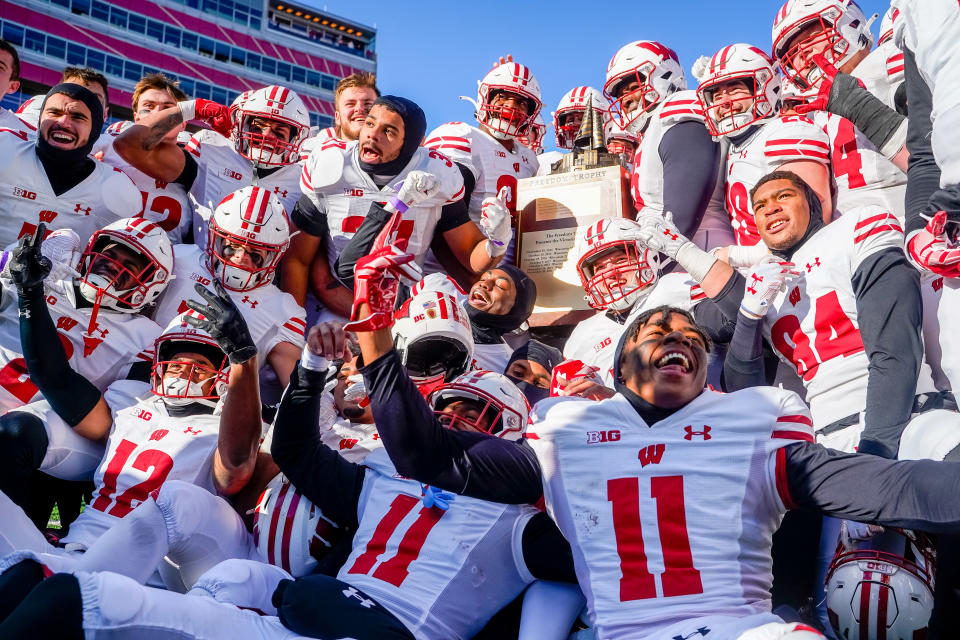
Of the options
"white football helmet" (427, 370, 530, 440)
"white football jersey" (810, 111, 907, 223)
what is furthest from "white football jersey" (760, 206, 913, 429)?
"white football helmet" (427, 370, 530, 440)

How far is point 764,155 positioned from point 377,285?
2539 mm

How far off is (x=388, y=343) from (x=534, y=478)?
0.69m

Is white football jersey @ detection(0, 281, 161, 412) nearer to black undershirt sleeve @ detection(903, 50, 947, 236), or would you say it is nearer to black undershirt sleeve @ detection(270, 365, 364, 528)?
black undershirt sleeve @ detection(270, 365, 364, 528)

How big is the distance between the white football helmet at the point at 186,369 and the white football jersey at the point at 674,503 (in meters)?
1.83

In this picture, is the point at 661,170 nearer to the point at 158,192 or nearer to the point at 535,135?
the point at 535,135

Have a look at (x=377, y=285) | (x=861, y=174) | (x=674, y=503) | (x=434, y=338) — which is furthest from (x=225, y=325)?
(x=861, y=174)

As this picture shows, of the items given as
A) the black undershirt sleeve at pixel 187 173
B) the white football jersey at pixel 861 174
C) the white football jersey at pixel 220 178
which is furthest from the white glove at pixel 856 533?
the black undershirt sleeve at pixel 187 173

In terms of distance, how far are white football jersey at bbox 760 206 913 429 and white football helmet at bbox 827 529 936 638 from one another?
85 cm

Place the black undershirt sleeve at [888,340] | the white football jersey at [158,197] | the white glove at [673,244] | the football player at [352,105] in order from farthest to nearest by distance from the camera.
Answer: the football player at [352,105] → the white football jersey at [158,197] → the white glove at [673,244] → the black undershirt sleeve at [888,340]

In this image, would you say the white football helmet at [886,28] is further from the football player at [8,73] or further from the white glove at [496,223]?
the football player at [8,73]

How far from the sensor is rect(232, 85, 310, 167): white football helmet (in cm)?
538

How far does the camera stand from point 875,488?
7.63ft

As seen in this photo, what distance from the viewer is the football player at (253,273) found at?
4.67 meters

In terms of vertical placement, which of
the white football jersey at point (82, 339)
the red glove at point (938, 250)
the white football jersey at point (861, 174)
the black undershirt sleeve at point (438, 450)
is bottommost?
the black undershirt sleeve at point (438, 450)
